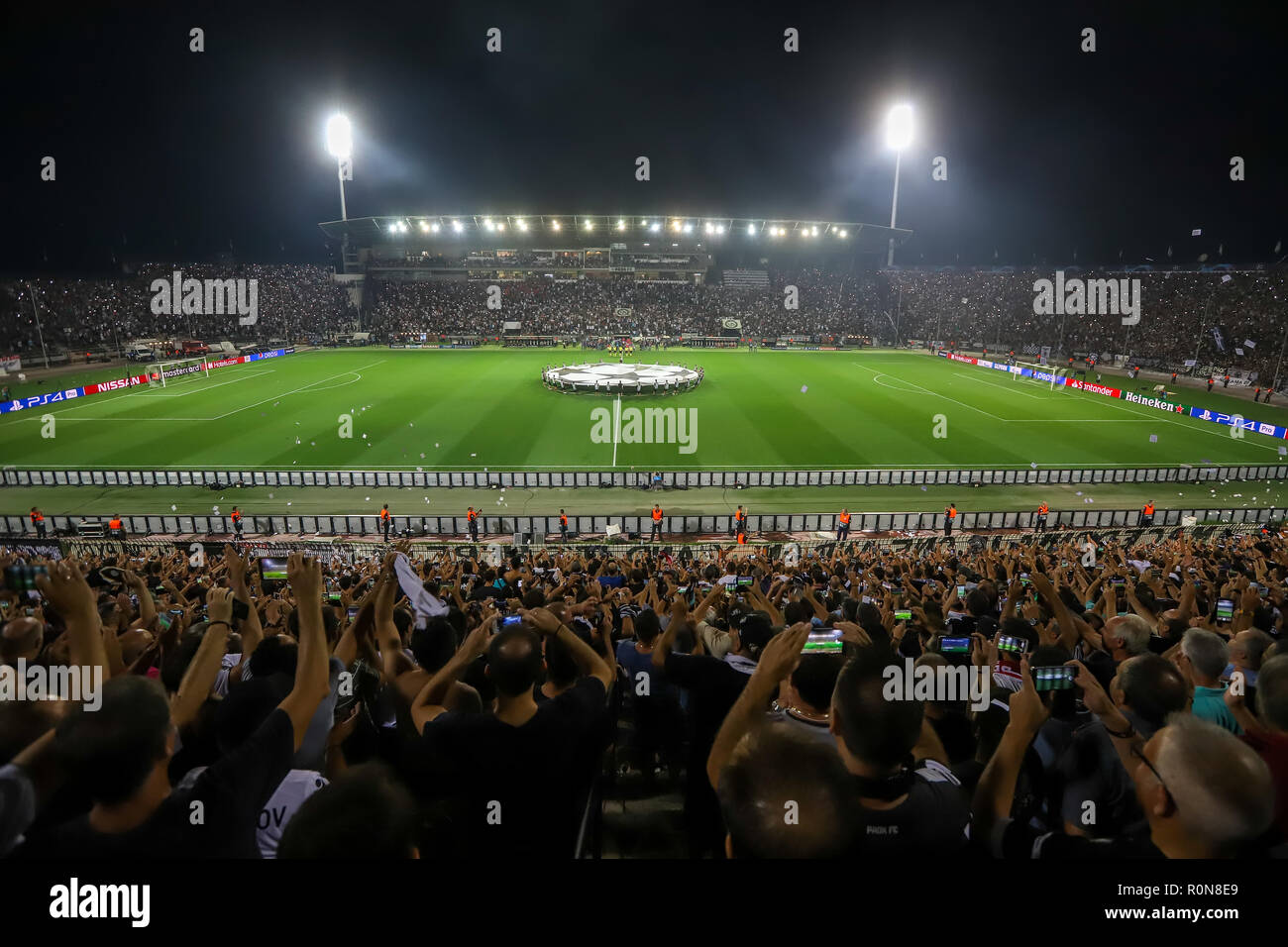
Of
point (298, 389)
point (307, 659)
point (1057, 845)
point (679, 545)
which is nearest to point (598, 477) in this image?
point (679, 545)

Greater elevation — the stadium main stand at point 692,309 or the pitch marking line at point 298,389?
the stadium main stand at point 692,309

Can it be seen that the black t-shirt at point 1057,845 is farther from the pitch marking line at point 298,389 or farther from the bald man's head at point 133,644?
the pitch marking line at point 298,389

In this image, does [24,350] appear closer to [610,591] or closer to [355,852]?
[610,591]

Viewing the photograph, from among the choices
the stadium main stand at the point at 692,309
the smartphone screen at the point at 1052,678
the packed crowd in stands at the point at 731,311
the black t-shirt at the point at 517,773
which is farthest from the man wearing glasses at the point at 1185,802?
the packed crowd in stands at the point at 731,311

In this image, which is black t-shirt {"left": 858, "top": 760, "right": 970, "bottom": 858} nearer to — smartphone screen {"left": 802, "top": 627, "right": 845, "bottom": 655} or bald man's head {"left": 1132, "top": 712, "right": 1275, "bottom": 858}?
bald man's head {"left": 1132, "top": 712, "right": 1275, "bottom": 858}

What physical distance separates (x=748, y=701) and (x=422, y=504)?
1060 inches

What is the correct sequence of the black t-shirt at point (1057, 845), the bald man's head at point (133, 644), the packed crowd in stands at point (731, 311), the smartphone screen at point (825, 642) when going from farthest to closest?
1. the packed crowd in stands at point (731, 311)
2. the bald man's head at point (133, 644)
3. the smartphone screen at point (825, 642)
4. the black t-shirt at point (1057, 845)

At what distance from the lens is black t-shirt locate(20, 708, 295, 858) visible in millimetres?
2639

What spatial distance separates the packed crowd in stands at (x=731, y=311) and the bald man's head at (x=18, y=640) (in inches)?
3257

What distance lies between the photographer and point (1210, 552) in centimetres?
1566

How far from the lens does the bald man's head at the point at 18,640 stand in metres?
5.11

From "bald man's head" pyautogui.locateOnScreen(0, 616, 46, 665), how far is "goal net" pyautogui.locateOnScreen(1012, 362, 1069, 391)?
64872mm

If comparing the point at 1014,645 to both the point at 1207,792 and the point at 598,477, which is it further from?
the point at 598,477

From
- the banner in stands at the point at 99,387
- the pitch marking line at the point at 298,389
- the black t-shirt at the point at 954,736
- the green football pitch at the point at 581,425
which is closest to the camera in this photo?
the black t-shirt at the point at 954,736
